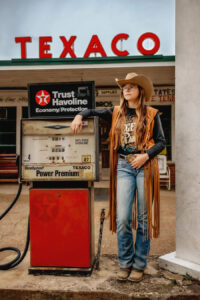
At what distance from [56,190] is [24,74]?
22.7 feet

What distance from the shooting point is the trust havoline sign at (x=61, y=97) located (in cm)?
276

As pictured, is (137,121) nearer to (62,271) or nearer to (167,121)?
(62,271)

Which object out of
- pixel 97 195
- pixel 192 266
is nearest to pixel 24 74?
pixel 97 195

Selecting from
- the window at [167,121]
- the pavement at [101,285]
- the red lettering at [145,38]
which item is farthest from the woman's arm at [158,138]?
the window at [167,121]

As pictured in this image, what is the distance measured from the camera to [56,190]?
2582 millimetres

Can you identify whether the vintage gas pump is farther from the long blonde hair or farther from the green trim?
Answer: the green trim

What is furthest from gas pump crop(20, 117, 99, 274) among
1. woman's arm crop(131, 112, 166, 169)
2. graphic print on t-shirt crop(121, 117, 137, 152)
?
woman's arm crop(131, 112, 166, 169)

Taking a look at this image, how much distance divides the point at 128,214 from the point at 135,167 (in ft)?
1.38

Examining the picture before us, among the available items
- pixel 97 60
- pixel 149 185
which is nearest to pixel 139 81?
pixel 149 185

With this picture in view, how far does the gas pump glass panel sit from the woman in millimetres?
131

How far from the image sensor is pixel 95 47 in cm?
830

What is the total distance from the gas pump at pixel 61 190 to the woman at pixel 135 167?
18cm

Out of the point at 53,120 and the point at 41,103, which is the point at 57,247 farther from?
the point at 41,103

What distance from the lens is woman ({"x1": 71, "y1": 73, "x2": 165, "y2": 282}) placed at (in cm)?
249
